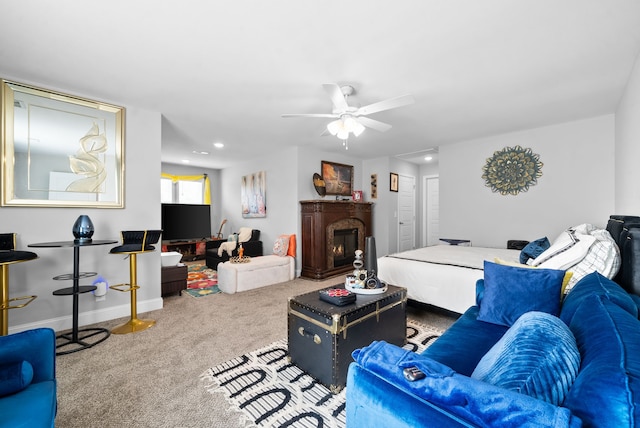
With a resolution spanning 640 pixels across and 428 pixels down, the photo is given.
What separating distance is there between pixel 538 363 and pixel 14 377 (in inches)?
75.3

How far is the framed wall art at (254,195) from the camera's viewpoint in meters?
5.97

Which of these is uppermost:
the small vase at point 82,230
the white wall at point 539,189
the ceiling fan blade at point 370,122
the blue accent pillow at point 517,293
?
the ceiling fan blade at point 370,122

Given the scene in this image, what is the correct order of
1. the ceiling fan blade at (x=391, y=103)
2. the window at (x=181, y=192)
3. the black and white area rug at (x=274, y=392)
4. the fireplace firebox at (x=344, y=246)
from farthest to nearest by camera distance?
the window at (x=181, y=192) → the fireplace firebox at (x=344, y=246) → the ceiling fan blade at (x=391, y=103) → the black and white area rug at (x=274, y=392)

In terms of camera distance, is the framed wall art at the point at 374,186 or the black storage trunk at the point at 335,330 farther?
the framed wall art at the point at 374,186

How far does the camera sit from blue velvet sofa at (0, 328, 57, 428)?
1018 millimetres

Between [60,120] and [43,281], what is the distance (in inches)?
63.9

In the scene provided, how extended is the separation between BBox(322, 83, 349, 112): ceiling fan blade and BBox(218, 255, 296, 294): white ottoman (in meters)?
2.80

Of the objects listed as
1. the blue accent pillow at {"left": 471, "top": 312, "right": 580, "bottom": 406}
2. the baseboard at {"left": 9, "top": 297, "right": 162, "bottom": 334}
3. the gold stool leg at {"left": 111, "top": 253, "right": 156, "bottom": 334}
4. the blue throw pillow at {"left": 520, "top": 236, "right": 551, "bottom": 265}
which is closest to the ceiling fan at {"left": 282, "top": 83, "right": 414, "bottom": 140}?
the blue throw pillow at {"left": 520, "top": 236, "right": 551, "bottom": 265}

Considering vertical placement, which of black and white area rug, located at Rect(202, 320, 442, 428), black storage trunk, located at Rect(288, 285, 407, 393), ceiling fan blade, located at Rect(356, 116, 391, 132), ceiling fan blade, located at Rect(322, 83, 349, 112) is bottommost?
black and white area rug, located at Rect(202, 320, 442, 428)

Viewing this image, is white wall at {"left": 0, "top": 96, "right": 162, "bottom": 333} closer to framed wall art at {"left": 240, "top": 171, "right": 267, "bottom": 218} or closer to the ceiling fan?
the ceiling fan

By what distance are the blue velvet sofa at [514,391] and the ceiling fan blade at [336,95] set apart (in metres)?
1.99

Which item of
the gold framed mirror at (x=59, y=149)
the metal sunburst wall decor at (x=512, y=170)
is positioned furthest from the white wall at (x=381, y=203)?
the gold framed mirror at (x=59, y=149)

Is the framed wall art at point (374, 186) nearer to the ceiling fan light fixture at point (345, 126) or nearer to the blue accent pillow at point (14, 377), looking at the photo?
the ceiling fan light fixture at point (345, 126)

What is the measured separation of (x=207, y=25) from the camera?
6.24 ft
